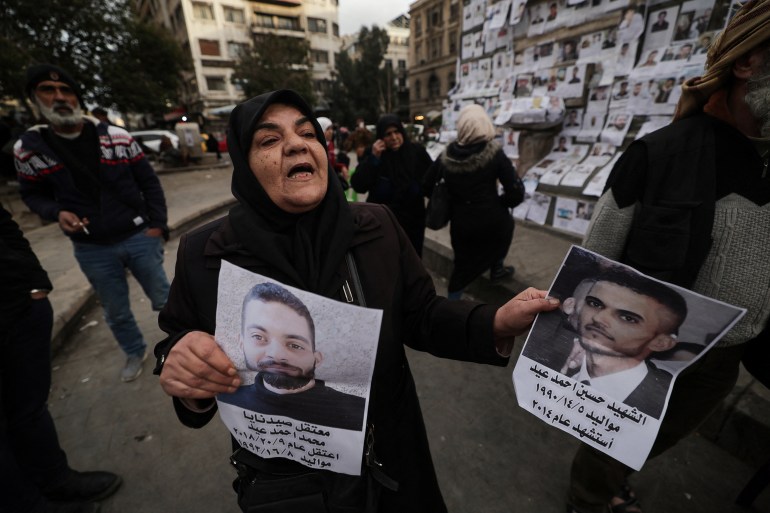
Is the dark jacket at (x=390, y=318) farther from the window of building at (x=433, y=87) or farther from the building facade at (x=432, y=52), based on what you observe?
the window of building at (x=433, y=87)

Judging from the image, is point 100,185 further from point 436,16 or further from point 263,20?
point 263,20

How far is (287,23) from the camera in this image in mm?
39219

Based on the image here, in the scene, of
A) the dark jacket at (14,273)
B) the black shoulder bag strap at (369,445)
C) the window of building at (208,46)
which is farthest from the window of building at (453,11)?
the black shoulder bag strap at (369,445)

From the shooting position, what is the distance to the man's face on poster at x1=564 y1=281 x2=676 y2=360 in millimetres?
743

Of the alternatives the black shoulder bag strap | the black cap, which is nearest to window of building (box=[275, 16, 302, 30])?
the black cap

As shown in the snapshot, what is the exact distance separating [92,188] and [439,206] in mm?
2406

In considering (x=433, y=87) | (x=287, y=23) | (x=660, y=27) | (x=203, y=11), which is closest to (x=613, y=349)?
(x=660, y=27)

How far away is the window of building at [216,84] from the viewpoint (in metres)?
34.1

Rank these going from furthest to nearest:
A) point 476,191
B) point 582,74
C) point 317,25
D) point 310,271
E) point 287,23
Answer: point 317,25 → point 287,23 → point 582,74 → point 476,191 → point 310,271

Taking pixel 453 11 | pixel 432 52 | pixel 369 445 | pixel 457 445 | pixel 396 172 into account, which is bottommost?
pixel 457 445

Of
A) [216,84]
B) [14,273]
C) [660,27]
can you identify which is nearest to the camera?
[14,273]

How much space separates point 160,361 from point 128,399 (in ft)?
7.10

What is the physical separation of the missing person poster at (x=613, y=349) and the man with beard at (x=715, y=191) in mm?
474

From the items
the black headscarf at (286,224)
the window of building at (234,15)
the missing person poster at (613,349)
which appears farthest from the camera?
the window of building at (234,15)
